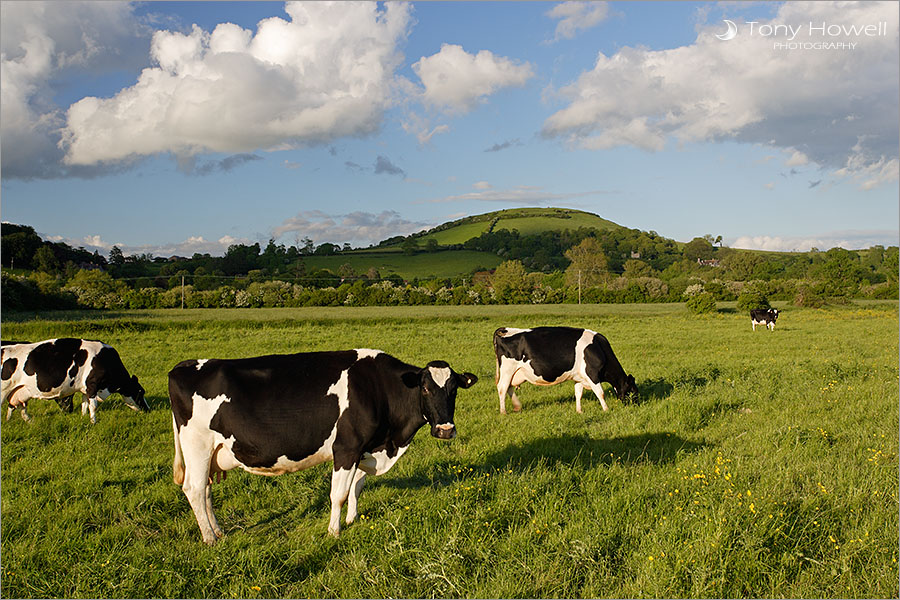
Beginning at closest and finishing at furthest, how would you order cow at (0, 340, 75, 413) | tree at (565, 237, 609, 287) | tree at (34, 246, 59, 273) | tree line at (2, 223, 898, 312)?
cow at (0, 340, 75, 413), tree line at (2, 223, 898, 312), tree at (34, 246, 59, 273), tree at (565, 237, 609, 287)

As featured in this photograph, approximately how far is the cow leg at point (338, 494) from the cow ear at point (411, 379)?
1.08 meters

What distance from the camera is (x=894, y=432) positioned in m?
8.95

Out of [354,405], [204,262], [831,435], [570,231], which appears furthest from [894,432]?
[570,231]

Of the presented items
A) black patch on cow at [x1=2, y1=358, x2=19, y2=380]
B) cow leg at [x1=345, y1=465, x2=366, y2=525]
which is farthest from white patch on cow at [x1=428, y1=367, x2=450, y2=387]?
black patch on cow at [x1=2, y1=358, x2=19, y2=380]

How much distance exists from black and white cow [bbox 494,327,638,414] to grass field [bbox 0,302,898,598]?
50 cm

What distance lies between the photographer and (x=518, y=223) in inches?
6403

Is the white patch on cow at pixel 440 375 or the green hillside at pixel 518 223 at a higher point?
the green hillside at pixel 518 223

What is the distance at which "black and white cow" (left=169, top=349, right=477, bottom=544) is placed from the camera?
564cm

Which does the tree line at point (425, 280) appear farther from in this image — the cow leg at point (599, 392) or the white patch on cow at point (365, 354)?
the white patch on cow at point (365, 354)

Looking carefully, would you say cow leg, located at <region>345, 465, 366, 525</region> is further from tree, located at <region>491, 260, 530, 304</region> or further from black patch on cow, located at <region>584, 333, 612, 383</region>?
tree, located at <region>491, 260, 530, 304</region>

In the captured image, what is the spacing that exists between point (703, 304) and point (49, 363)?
44.4m

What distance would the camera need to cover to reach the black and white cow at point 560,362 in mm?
11391

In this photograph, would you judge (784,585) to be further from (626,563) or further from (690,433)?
(690,433)

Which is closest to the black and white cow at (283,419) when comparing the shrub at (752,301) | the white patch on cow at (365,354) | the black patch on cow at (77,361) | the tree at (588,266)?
the white patch on cow at (365,354)
